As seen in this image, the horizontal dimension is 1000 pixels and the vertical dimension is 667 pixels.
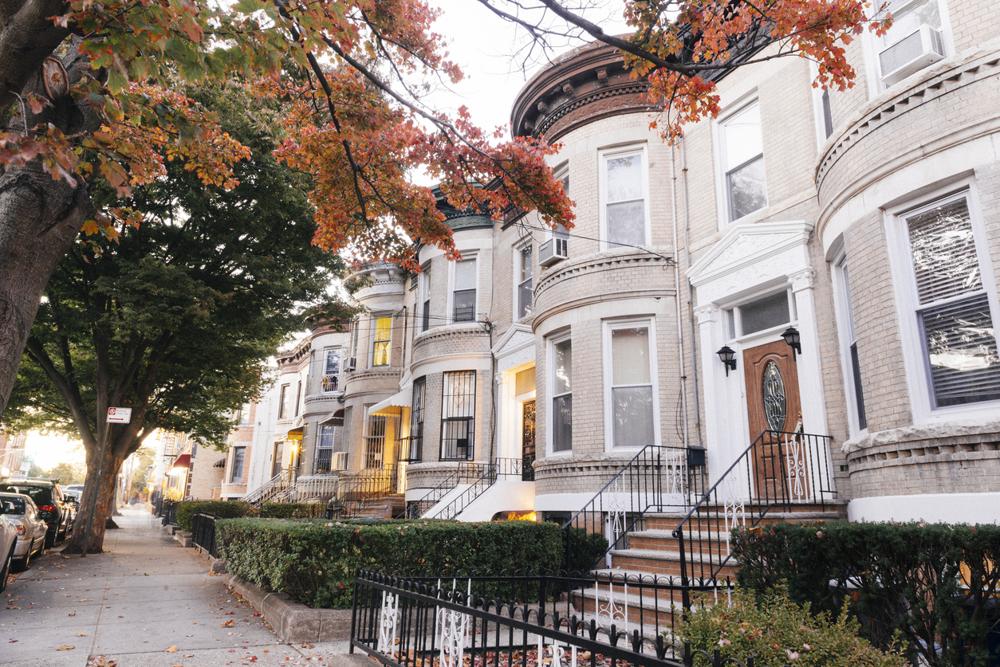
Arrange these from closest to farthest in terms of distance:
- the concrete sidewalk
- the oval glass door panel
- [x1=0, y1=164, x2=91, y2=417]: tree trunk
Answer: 1. [x1=0, y1=164, x2=91, y2=417]: tree trunk
2. the concrete sidewalk
3. the oval glass door panel

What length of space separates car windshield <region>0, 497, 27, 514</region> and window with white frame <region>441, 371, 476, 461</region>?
900 centimetres

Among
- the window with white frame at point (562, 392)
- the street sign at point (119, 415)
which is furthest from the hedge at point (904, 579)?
the street sign at point (119, 415)

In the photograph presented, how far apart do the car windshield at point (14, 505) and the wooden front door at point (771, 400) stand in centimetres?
1329

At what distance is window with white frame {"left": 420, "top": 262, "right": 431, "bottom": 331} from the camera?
20208mm

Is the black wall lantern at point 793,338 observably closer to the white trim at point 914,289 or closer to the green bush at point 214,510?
the white trim at point 914,289

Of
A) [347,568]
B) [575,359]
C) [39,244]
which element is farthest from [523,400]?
[39,244]

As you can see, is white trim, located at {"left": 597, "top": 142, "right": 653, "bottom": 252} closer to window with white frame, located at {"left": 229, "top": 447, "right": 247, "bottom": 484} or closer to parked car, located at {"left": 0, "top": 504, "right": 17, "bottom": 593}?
parked car, located at {"left": 0, "top": 504, "right": 17, "bottom": 593}

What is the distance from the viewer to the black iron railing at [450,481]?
56.9 ft

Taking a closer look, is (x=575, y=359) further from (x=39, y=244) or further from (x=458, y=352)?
(x=39, y=244)

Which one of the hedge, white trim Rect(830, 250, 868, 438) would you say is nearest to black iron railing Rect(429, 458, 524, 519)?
white trim Rect(830, 250, 868, 438)

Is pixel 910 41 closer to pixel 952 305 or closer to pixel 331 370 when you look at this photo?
pixel 952 305

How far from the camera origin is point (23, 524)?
12.6 m

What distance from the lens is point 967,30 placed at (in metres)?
7.24

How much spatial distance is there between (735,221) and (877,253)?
3732 millimetres
